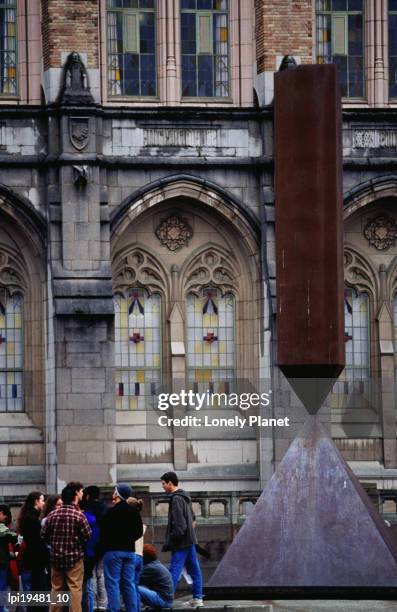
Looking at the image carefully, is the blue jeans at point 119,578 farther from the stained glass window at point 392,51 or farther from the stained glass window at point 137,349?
the stained glass window at point 392,51

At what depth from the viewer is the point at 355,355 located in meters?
40.7

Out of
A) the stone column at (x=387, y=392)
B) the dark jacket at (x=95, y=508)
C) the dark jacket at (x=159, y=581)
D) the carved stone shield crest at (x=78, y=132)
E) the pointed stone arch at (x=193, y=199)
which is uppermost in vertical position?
the carved stone shield crest at (x=78, y=132)

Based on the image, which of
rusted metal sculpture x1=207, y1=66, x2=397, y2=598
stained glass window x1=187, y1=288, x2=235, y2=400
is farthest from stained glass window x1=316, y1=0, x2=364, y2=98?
rusted metal sculpture x1=207, y1=66, x2=397, y2=598

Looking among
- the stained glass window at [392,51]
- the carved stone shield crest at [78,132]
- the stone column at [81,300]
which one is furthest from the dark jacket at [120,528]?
the stained glass window at [392,51]

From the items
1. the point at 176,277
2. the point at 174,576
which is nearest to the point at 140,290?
the point at 176,277

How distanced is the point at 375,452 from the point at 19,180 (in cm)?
863

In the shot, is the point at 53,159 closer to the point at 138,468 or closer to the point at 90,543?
the point at 138,468

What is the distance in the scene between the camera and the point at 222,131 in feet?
130

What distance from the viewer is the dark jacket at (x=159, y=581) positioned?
2552 centimetres

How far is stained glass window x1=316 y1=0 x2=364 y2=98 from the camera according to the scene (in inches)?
1597

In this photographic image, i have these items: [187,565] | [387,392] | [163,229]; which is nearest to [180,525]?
[187,565]

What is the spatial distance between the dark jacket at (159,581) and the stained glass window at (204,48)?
16.0 m

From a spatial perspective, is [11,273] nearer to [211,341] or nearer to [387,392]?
[211,341]

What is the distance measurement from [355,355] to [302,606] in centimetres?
1569
